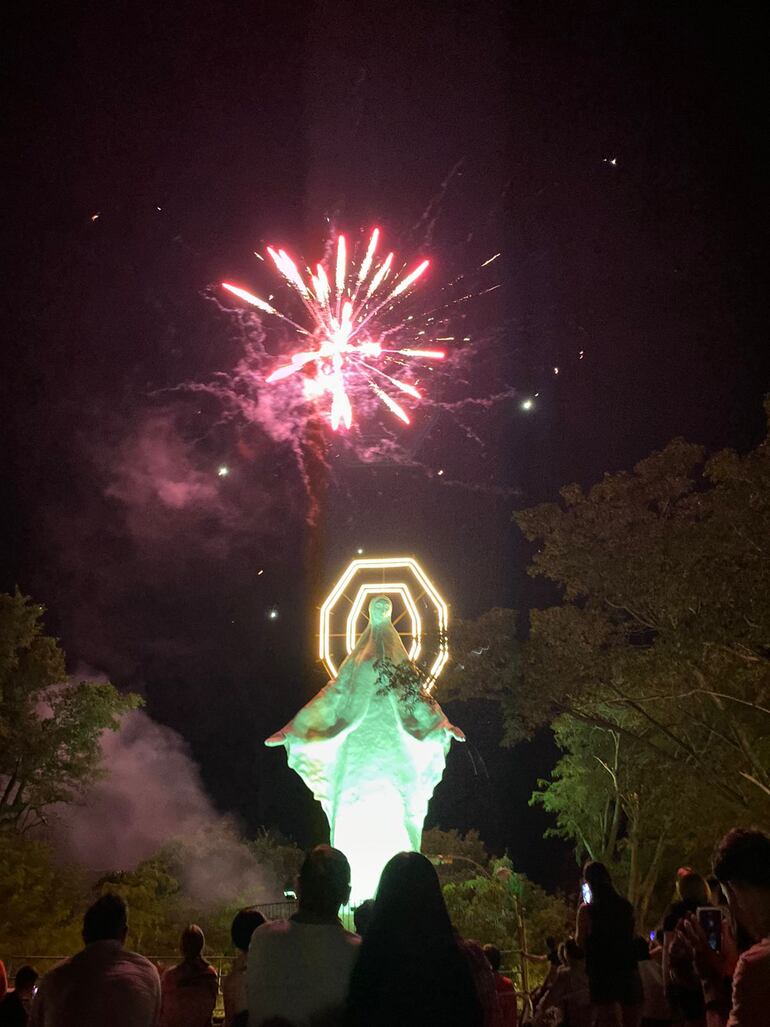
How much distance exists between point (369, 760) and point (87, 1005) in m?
10.8

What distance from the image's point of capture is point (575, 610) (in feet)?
39.6

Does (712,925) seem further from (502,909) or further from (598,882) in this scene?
(502,909)

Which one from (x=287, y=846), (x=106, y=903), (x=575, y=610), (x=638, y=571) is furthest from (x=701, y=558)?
(x=287, y=846)

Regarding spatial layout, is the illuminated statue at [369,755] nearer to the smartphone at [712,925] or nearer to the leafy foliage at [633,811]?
the leafy foliage at [633,811]

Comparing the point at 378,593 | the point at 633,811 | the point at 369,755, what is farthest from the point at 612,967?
the point at 633,811

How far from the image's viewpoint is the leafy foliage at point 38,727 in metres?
18.2

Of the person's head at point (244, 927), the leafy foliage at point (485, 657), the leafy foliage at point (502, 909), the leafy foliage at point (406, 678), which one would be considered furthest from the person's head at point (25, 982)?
the leafy foliage at point (502, 909)

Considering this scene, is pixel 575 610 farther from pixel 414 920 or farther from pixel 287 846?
pixel 287 846

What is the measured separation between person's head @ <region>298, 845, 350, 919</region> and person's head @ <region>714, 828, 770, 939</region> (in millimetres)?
1309

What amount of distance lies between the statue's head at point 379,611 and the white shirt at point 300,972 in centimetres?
1191

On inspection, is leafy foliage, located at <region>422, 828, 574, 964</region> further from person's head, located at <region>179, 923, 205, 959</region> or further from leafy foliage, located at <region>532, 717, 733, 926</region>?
person's head, located at <region>179, 923, 205, 959</region>

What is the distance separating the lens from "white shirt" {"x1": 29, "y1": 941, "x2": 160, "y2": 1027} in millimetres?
3297

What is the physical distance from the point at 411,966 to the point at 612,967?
1641 mm

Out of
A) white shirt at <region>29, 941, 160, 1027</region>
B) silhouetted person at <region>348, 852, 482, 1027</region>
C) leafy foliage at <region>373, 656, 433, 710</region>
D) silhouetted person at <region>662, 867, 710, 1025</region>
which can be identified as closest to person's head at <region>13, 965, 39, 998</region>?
white shirt at <region>29, 941, 160, 1027</region>
